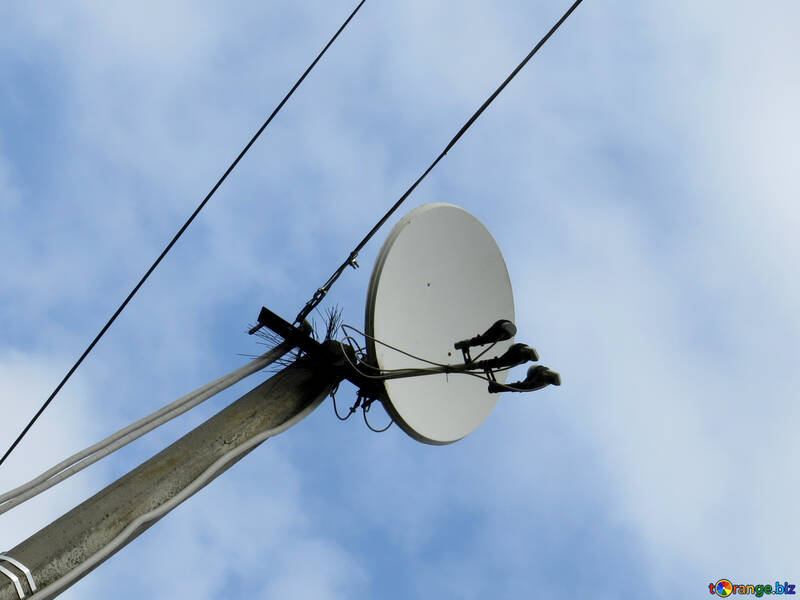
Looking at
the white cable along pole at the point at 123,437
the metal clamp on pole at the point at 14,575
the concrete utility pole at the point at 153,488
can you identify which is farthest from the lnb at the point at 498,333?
the metal clamp on pole at the point at 14,575

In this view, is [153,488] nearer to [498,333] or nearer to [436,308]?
[498,333]

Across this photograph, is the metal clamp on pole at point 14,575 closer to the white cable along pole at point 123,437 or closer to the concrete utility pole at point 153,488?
the concrete utility pole at point 153,488

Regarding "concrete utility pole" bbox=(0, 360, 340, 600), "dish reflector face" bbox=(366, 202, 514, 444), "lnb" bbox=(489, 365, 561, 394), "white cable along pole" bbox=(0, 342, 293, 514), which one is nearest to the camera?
"concrete utility pole" bbox=(0, 360, 340, 600)

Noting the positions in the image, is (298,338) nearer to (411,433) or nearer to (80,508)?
(411,433)

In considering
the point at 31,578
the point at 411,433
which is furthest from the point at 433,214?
the point at 31,578

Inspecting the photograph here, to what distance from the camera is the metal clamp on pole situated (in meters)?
3.41

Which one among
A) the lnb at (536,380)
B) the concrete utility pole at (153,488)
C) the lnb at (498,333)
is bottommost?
the concrete utility pole at (153,488)

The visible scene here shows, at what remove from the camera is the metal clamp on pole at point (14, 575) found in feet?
11.2

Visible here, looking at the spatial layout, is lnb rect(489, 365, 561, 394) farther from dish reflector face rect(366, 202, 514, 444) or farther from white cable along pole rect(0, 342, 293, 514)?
white cable along pole rect(0, 342, 293, 514)

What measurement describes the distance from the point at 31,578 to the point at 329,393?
1755 mm

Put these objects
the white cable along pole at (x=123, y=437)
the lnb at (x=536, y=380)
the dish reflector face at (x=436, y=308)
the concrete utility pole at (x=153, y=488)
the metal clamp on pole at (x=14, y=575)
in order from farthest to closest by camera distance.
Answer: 1. the dish reflector face at (x=436, y=308)
2. the lnb at (x=536, y=380)
3. the white cable along pole at (x=123, y=437)
4. the concrete utility pole at (x=153, y=488)
5. the metal clamp on pole at (x=14, y=575)

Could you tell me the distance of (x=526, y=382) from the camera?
474cm

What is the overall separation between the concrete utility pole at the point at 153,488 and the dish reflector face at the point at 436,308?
1.78ft

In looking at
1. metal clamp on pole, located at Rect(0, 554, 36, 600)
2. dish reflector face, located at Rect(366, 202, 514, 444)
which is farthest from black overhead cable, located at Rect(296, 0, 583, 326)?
metal clamp on pole, located at Rect(0, 554, 36, 600)
